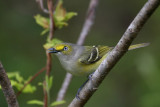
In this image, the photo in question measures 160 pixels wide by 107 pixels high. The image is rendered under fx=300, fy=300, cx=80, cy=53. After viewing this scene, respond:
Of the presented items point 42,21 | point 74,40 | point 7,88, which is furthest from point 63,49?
point 74,40

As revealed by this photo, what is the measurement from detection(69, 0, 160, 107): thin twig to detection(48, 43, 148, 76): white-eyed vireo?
86cm

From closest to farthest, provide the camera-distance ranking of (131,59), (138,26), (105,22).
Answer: (138,26)
(131,59)
(105,22)

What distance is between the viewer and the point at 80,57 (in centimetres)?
384

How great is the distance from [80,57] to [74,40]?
2.27 m

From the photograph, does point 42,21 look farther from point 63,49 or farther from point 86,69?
point 86,69

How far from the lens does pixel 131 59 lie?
5.25 metres

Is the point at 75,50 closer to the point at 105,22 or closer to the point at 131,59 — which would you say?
the point at 131,59

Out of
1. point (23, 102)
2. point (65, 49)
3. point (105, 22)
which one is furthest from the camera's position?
point (105, 22)

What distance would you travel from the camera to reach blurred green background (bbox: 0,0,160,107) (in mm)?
4934

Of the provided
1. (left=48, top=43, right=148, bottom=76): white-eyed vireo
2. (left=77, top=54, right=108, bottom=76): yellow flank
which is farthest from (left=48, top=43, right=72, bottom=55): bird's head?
(left=77, top=54, right=108, bottom=76): yellow flank

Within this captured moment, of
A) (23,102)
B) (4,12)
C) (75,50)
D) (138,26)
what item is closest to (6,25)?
(4,12)

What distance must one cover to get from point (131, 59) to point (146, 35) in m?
0.63

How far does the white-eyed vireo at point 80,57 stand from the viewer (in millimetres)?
3551

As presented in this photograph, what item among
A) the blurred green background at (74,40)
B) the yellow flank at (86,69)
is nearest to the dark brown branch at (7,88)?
the yellow flank at (86,69)
